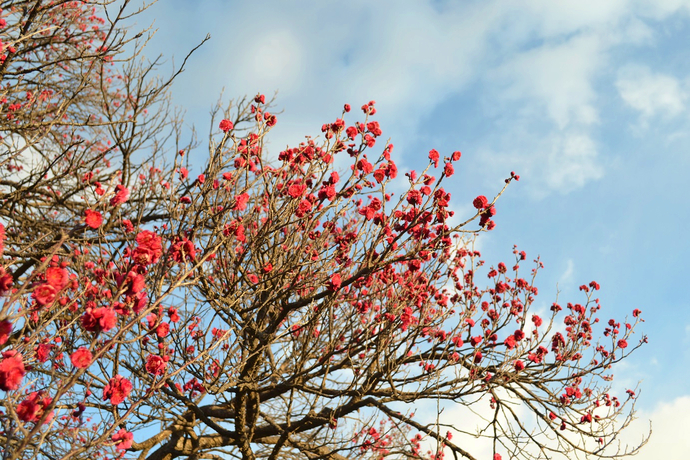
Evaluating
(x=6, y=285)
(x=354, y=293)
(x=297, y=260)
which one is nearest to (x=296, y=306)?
(x=297, y=260)

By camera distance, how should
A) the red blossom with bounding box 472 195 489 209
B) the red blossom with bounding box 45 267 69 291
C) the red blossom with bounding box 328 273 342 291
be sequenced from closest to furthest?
the red blossom with bounding box 45 267 69 291 < the red blossom with bounding box 472 195 489 209 < the red blossom with bounding box 328 273 342 291

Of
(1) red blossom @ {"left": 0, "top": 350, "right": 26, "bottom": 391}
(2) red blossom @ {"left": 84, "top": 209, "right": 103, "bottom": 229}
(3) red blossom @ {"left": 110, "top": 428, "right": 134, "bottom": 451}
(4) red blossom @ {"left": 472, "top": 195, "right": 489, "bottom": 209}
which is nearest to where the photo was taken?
(1) red blossom @ {"left": 0, "top": 350, "right": 26, "bottom": 391}

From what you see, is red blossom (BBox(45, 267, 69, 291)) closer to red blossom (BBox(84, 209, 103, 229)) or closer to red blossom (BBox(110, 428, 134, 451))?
red blossom (BBox(84, 209, 103, 229))

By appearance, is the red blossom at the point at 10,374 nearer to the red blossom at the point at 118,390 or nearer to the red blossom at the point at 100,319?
the red blossom at the point at 100,319

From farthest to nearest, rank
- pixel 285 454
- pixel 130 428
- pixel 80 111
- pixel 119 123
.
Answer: pixel 80 111, pixel 285 454, pixel 119 123, pixel 130 428

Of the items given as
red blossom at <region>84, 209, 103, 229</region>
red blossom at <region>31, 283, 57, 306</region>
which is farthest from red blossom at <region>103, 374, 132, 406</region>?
red blossom at <region>84, 209, 103, 229</region>

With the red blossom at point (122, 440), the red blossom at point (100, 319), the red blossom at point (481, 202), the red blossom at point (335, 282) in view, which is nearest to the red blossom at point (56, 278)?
the red blossom at point (100, 319)

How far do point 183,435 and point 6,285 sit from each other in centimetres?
521

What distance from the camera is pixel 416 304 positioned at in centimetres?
498

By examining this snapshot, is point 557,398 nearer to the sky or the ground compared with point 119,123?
nearer to the ground

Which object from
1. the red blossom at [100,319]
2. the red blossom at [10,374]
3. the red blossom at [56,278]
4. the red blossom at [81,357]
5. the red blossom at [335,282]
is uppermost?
the red blossom at [335,282]

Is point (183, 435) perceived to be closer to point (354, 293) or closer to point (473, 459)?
point (354, 293)

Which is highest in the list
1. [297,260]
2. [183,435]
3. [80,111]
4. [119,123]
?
[80,111]

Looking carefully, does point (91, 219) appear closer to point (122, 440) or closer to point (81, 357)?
point (81, 357)
